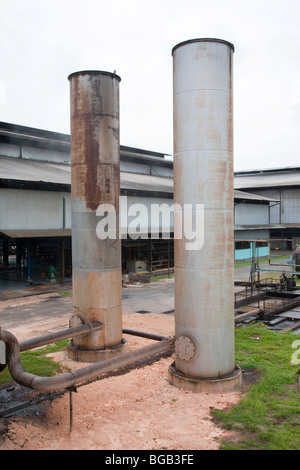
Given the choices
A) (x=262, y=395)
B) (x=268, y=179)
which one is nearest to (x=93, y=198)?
(x=262, y=395)

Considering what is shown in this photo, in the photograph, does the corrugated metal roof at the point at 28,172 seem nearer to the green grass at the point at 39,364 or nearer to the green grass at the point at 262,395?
the green grass at the point at 39,364

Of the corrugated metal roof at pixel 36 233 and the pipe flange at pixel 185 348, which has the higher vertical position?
the corrugated metal roof at pixel 36 233

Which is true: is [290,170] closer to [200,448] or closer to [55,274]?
[55,274]

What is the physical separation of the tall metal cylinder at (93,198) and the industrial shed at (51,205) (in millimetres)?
11602

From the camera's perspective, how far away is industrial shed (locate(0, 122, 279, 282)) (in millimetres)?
24422

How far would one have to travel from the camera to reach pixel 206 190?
9.49m

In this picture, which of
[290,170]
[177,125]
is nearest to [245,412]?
[177,125]

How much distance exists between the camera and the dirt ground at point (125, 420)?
7469 mm

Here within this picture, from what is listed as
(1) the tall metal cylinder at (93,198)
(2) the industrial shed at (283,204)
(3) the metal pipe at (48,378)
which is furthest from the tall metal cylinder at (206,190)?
(2) the industrial shed at (283,204)

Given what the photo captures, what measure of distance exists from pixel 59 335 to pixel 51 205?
16.4 metres

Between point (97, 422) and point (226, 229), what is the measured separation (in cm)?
499

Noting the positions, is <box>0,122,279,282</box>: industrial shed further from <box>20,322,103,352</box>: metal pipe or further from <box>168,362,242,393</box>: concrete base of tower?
<box>168,362,242,393</box>: concrete base of tower

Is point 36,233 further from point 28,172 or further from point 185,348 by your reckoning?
point 185,348

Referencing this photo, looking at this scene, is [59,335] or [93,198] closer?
[59,335]
